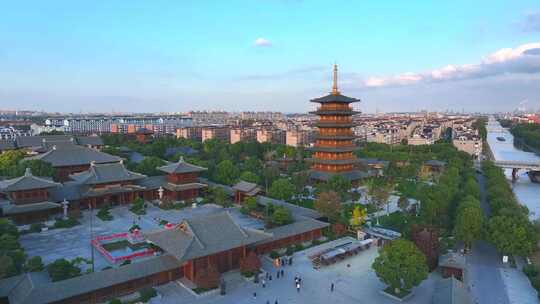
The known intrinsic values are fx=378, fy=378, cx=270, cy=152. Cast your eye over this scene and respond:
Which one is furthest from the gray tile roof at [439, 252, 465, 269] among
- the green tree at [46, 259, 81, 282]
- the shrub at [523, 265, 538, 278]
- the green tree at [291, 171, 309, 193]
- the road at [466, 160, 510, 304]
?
the green tree at [46, 259, 81, 282]

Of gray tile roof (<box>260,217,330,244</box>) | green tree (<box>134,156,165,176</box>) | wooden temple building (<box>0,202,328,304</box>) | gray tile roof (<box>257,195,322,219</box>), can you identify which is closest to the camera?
wooden temple building (<box>0,202,328,304</box>)

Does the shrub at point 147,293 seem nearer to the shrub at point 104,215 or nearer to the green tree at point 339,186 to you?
the shrub at point 104,215

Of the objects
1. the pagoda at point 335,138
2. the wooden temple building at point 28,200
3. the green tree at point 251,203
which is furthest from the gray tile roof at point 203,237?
the pagoda at point 335,138

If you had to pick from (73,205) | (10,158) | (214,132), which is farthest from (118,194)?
(214,132)

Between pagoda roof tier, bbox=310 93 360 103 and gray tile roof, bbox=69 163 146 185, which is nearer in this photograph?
gray tile roof, bbox=69 163 146 185

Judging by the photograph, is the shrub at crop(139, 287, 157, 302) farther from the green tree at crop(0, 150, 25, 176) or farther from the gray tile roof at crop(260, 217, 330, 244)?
the green tree at crop(0, 150, 25, 176)

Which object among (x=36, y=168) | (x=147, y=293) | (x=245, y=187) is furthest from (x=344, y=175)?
(x=36, y=168)

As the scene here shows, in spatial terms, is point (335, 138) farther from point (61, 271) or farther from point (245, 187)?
point (61, 271)
